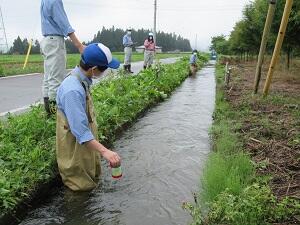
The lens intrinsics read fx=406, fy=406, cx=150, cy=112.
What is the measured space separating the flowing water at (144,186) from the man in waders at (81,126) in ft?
0.89

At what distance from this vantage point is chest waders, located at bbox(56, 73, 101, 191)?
15.5 feet

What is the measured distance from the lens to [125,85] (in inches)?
428

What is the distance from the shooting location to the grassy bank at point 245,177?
3.73 m

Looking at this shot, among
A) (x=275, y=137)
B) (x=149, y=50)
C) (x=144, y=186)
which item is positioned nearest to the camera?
(x=144, y=186)

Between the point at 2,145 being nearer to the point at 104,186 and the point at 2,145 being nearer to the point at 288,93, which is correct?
the point at 104,186

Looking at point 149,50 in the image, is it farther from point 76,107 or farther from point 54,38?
point 76,107

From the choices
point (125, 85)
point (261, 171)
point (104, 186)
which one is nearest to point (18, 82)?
point (125, 85)

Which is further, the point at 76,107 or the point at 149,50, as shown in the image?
the point at 149,50

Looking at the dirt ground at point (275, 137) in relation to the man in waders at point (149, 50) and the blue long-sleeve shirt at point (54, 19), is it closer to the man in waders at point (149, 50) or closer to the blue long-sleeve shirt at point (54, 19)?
the blue long-sleeve shirt at point (54, 19)

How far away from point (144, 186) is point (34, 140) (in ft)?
5.62

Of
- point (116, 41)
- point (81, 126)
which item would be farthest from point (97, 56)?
point (116, 41)

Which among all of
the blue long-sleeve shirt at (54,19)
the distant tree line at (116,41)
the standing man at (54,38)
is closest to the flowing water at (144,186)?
the standing man at (54,38)

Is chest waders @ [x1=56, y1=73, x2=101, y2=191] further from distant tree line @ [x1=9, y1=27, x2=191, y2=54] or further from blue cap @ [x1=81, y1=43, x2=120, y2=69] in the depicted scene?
distant tree line @ [x1=9, y1=27, x2=191, y2=54]

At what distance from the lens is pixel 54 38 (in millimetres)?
6285
